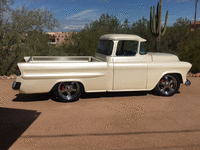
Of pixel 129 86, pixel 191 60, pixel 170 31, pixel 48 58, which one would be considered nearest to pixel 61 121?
pixel 129 86

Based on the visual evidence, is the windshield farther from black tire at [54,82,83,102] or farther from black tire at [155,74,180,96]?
black tire at [155,74,180,96]

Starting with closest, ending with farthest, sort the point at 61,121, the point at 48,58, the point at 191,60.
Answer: the point at 61,121
the point at 48,58
the point at 191,60

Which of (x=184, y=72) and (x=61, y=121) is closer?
(x=61, y=121)

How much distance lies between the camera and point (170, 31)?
22.3 meters

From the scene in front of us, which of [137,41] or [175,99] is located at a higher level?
[137,41]

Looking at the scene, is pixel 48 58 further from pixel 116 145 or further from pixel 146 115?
pixel 116 145

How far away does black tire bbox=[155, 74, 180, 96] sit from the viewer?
6.51m

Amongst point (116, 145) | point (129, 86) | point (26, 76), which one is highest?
point (26, 76)

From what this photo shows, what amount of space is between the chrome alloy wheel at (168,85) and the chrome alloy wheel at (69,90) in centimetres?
255

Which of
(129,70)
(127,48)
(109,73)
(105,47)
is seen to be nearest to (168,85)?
(129,70)

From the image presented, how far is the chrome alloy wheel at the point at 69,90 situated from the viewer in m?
5.84

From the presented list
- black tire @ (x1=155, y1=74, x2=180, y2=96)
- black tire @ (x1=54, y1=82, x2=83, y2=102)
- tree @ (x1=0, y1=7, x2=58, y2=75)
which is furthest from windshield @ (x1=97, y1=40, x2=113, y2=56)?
tree @ (x1=0, y1=7, x2=58, y2=75)

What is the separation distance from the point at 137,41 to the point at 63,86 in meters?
2.55

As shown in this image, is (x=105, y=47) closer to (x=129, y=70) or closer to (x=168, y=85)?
(x=129, y=70)
